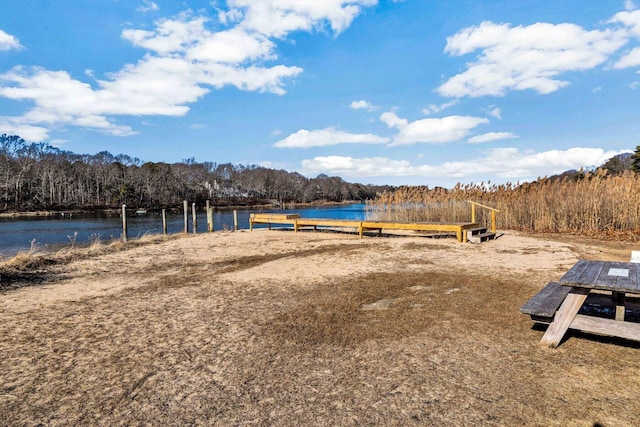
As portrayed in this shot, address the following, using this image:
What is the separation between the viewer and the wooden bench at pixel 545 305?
3.15 m

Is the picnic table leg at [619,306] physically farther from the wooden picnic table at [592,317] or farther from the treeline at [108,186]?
the treeline at [108,186]

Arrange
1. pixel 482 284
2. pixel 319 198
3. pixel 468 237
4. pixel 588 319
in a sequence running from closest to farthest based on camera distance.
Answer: pixel 588 319 → pixel 482 284 → pixel 468 237 → pixel 319 198

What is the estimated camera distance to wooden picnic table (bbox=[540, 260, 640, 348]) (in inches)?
118

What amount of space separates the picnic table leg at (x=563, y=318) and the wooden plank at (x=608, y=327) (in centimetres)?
13

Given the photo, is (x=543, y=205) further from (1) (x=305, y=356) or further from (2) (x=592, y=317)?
(1) (x=305, y=356)

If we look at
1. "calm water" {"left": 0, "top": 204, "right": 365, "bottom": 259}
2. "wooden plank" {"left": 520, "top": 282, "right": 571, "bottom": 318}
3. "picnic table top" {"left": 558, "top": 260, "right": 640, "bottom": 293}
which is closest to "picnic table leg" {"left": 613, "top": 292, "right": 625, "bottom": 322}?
"picnic table top" {"left": 558, "top": 260, "right": 640, "bottom": 293}

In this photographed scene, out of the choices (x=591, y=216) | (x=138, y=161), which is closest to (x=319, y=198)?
(x=138, y=161)

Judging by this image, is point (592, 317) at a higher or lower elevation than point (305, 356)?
higher

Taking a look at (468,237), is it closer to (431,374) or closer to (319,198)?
(431,374)

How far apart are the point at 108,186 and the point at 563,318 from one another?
280 ft

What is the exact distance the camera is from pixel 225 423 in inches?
88.4

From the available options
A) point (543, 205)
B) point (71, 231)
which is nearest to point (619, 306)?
point (543, 205)

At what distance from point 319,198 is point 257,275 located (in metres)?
105

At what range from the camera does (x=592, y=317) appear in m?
3.24
